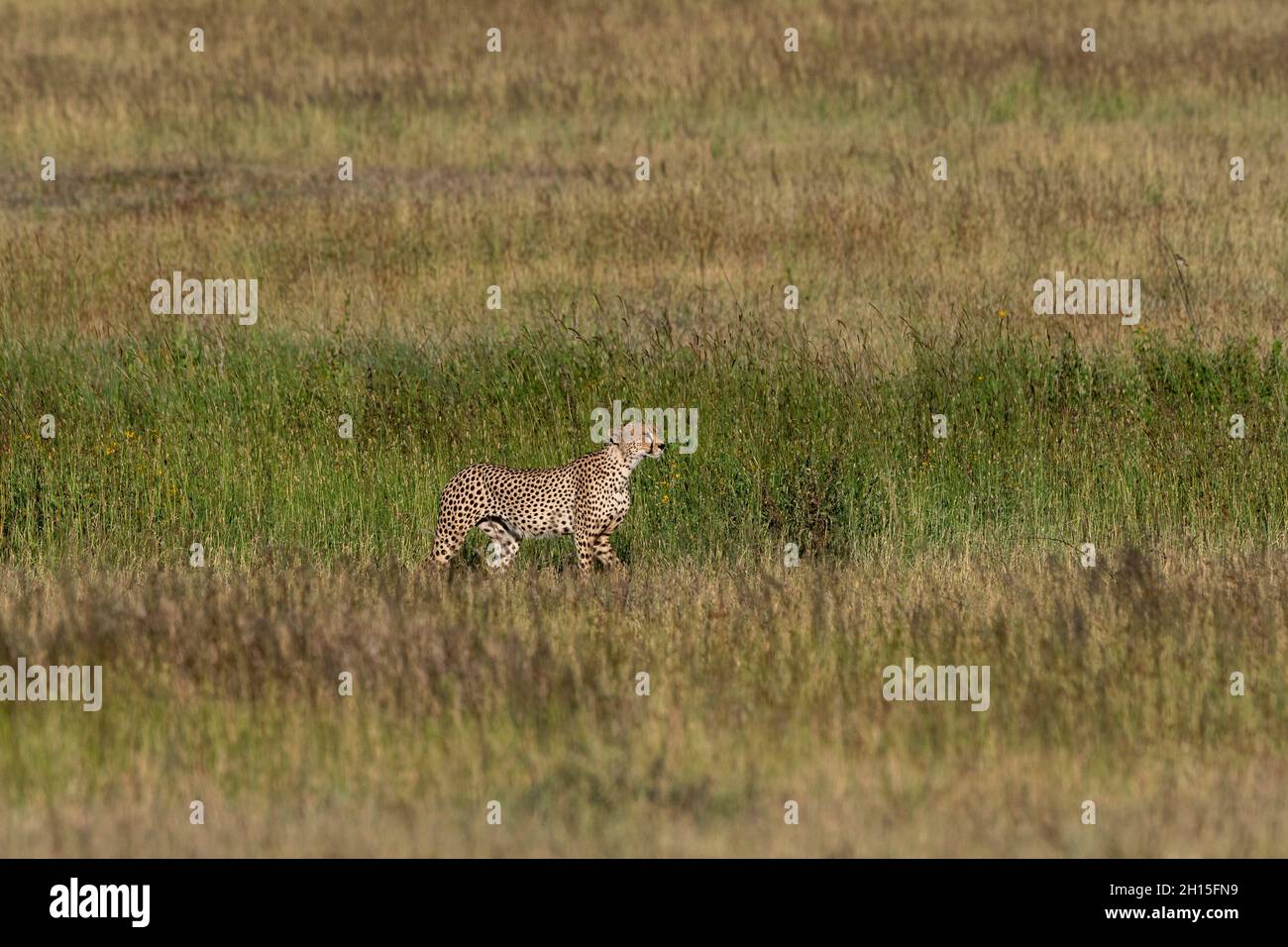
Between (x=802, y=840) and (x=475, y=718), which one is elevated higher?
(x=475, y=718)

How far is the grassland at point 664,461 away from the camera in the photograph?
24.1 ft

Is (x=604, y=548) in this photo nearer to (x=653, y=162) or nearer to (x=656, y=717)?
(x=656, y=717)

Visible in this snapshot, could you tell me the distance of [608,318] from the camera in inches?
649

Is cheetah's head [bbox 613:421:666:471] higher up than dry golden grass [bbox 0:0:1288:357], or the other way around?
dry golden grass [bbox 0:0:1288:357]

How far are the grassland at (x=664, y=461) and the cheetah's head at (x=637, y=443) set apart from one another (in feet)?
2.12

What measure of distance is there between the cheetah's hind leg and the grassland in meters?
0.24

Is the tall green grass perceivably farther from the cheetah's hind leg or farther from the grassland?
the cheetah's hind leg

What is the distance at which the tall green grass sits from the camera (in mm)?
12031

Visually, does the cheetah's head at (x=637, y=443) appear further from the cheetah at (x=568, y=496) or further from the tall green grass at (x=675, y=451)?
the tall green grass at (x=675, y=451)

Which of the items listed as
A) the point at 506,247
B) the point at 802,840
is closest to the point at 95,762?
the point at 802,840

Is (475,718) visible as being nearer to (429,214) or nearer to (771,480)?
(771,480)

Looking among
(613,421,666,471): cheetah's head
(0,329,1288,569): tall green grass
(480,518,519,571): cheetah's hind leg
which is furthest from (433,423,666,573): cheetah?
(0,329,1288,569): tall green grass

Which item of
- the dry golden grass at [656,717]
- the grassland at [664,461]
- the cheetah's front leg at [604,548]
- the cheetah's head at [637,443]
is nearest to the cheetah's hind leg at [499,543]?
the grassland at [664,461]

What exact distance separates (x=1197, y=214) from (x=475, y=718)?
45.7ft
